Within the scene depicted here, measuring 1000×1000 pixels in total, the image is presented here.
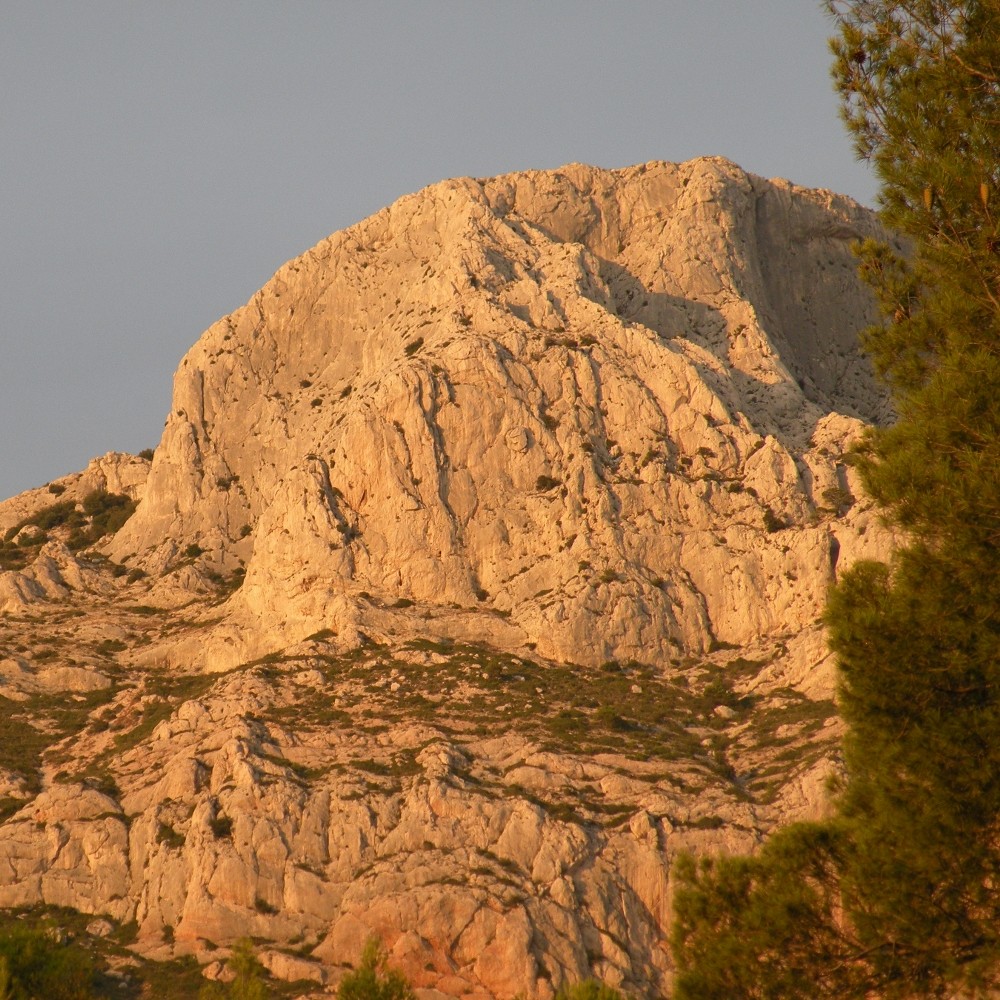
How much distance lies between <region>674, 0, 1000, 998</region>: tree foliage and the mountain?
32.0 metres

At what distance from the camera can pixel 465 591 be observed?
3243 inches

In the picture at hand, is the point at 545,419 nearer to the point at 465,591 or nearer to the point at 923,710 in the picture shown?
the point at 465,591

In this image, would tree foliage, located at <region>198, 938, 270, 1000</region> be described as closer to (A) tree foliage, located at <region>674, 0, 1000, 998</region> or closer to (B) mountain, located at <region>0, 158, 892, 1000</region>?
(B) mountain, located at <region>0, 158, 892, 1000</region>

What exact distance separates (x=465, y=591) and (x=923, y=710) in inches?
2240

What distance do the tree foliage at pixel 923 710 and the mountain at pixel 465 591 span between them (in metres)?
32.0

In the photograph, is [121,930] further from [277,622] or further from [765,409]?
[765,409]

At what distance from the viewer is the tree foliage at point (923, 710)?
2553 cm

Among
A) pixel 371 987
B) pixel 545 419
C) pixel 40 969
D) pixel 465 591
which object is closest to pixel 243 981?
pixel 371 987

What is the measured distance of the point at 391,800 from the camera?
6575 cm

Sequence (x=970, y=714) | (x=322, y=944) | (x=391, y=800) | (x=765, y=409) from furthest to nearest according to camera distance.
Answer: (x=765, y=409), (x=391, y=800), (x=322, y=944), (x=970, y=714)

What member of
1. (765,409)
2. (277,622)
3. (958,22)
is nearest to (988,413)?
(958,22)

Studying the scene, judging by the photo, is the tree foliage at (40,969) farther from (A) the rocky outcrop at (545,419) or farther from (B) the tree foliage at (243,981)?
(A) the rocky outcrop at (545,419)

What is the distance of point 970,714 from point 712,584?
5508 centimetres

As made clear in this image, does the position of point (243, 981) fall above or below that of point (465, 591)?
below
